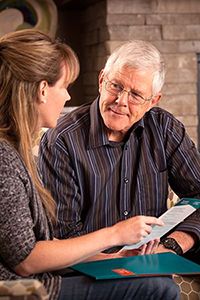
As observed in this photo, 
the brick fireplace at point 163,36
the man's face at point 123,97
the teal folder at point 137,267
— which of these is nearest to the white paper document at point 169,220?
the teal folder at point 137,267

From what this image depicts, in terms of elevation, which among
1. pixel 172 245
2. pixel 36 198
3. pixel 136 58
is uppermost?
pixel 136 58

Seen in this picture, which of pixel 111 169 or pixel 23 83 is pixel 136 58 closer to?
pixel 111 169

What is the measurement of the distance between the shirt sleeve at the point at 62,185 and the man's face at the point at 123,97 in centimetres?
17

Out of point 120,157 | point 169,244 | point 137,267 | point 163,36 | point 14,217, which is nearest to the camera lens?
point 14,217

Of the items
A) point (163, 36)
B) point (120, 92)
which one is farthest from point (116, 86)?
point (163, 36)

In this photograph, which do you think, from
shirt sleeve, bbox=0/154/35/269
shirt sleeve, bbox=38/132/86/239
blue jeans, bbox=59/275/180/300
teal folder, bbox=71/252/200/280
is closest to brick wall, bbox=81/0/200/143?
shirt sleeve, bbox=38/132/86/239

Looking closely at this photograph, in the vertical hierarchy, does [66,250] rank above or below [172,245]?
above

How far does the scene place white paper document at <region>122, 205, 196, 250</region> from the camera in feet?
6.06

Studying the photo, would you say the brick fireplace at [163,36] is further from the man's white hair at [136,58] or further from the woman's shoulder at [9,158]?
the woman's shoulder at [9,158]

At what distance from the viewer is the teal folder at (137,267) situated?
160 cm

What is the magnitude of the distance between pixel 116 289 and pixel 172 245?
421 millimetres

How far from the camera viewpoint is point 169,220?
1.88 metres

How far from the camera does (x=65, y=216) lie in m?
1.99

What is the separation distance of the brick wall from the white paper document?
77.5 inches
